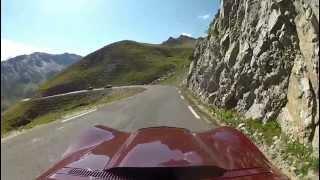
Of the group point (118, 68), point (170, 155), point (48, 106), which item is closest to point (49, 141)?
point (170, 155)

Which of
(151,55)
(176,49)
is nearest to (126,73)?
(151,55)

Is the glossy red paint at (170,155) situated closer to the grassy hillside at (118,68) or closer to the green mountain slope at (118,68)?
the green mountain slope at (118,68)

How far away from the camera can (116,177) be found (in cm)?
394

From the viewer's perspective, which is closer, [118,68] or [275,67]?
[275,67]

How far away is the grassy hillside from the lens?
98.9 metres

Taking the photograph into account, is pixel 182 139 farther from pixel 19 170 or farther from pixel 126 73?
pixel 126 73

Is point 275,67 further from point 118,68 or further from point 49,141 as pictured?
point 118,68

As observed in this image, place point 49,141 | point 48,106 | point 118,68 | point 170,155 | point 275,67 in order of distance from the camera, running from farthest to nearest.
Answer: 1. point 118,68
2. point 48,106
3. point 49,141
4. point 275,67
5. point 170,155

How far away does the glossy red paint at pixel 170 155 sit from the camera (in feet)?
13.1

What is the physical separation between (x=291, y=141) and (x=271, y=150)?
1.37 ft

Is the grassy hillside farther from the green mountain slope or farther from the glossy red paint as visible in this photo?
the glossy red paint

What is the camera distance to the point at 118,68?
108m

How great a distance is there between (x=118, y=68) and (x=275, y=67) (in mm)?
95947

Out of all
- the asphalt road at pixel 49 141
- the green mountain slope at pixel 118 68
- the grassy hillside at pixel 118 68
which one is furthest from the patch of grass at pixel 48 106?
the asphalt road at pixel 49 141
